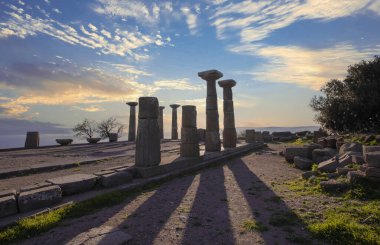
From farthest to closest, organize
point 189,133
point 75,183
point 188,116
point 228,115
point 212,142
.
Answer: point 228,115, point 212,142, point 188,116, point 189,133, point 75,183

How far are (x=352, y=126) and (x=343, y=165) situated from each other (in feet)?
57.4

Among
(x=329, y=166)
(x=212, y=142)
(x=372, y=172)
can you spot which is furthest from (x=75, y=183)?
(x=212, y=142)

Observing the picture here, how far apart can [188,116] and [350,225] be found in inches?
332

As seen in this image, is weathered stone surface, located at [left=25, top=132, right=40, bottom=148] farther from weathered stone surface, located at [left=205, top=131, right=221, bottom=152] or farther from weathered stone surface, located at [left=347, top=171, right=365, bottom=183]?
weathered stone surface, located at [left=347, top=171, right=365, bottom=183]

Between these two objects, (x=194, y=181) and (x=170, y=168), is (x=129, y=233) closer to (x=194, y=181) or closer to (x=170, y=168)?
(x=194, y=181)

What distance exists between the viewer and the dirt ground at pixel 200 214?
173 inches

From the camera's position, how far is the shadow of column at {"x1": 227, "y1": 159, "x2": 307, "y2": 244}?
14.5 ft

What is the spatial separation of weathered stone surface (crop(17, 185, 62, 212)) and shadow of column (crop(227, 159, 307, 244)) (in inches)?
176

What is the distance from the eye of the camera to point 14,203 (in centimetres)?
528

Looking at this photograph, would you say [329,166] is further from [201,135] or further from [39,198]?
[201,135]

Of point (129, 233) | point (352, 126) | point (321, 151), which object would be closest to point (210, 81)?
point (321, 151)

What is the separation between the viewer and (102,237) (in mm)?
4289

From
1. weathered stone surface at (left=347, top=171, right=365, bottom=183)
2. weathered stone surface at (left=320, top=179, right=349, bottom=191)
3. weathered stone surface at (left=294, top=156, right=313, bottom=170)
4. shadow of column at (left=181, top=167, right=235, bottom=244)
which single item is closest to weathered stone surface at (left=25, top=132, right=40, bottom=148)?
shadow of column at (left=181, top=167, right=235, bottom=244)

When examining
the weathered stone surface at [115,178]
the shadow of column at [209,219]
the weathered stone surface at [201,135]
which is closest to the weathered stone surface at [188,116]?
the shadow of column at [209,219]
